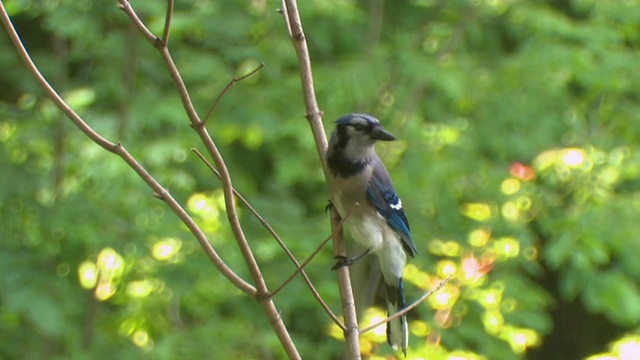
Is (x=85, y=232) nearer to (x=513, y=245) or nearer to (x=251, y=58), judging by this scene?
(x=251, y=58)

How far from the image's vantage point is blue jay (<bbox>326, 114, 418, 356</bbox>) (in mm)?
2631

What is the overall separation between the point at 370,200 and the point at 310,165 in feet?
6.20

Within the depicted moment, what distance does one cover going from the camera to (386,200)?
2975 mm

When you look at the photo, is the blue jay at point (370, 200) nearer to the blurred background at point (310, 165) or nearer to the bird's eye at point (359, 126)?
the bird's eye at point (359, 126)

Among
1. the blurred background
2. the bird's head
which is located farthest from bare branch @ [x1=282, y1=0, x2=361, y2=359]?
the blurred background

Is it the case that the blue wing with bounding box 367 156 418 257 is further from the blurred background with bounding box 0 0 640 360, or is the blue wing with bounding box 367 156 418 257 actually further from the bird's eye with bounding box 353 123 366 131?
the blurred background with bounding box 0 0 640 360

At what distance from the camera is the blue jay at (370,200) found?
2.63 meters

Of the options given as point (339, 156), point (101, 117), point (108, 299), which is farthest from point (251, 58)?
point (339, 156)

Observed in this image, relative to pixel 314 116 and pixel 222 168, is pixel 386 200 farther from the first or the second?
pixel 222 168

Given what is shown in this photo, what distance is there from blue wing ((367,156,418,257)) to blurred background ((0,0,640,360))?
1.24m

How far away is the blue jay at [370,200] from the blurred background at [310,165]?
124cm

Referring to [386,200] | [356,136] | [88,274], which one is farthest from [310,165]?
Answer: [356,136]

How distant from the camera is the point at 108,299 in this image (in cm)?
500

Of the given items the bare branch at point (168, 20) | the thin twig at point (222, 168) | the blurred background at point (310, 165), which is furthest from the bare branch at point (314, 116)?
the blurred background at point (310, 165)
